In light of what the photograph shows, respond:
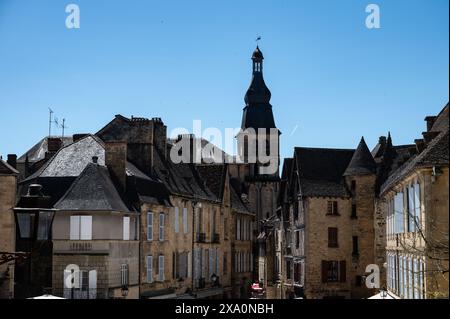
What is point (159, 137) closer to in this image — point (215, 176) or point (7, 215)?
point (215, 176)

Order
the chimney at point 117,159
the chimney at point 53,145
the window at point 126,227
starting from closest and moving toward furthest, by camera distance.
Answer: the window at point 126,227 → the chimney at point 117,159 → the chimney at point 53,145

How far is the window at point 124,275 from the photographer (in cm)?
3378

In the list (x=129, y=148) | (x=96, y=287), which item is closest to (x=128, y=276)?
(x=96, y=287)

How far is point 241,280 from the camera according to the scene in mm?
57781

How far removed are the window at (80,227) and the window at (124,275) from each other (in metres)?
2.46

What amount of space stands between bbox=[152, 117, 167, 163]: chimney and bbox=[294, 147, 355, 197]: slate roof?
7.95 m

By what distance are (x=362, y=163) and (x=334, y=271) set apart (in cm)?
633

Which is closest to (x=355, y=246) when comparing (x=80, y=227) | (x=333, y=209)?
(x=333, y=209)

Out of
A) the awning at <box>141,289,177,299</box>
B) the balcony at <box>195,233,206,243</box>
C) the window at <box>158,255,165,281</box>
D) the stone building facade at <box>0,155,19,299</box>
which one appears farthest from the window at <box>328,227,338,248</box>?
the stone building facade at <box>0,155,19,299</box>

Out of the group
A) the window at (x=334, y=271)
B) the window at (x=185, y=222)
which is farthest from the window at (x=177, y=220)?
the window at (x=334, y=271)

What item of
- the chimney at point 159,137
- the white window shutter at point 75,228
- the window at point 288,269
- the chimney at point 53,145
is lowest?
the window at point 288,269

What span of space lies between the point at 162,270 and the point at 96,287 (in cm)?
765

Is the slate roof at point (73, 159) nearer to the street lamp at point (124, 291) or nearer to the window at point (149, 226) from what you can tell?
the window at point (149, 226)
